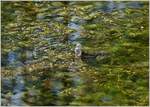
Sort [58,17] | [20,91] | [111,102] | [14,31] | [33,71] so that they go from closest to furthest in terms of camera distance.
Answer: [111,102] → [20,91] → [33,71] → [14,31] → [58,17]

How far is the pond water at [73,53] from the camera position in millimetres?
11992

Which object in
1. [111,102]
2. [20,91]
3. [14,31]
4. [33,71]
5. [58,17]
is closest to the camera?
[111,102]

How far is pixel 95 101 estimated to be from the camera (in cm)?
1160

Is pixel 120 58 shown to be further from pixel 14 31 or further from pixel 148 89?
pixel 14 31

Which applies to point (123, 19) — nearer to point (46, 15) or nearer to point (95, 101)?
point (46, 15)

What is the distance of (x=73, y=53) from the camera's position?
14.2 meters

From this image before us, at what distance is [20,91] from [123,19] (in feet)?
20.0

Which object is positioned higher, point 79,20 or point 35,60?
point 79,20

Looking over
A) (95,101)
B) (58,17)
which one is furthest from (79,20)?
(95,101)

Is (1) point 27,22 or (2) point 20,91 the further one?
(1) point 27,22

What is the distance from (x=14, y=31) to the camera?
1612 centimetres

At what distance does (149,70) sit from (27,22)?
19.4 ft

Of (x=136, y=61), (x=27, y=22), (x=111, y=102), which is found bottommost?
(x=111, y=102)

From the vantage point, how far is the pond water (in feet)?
39.3
